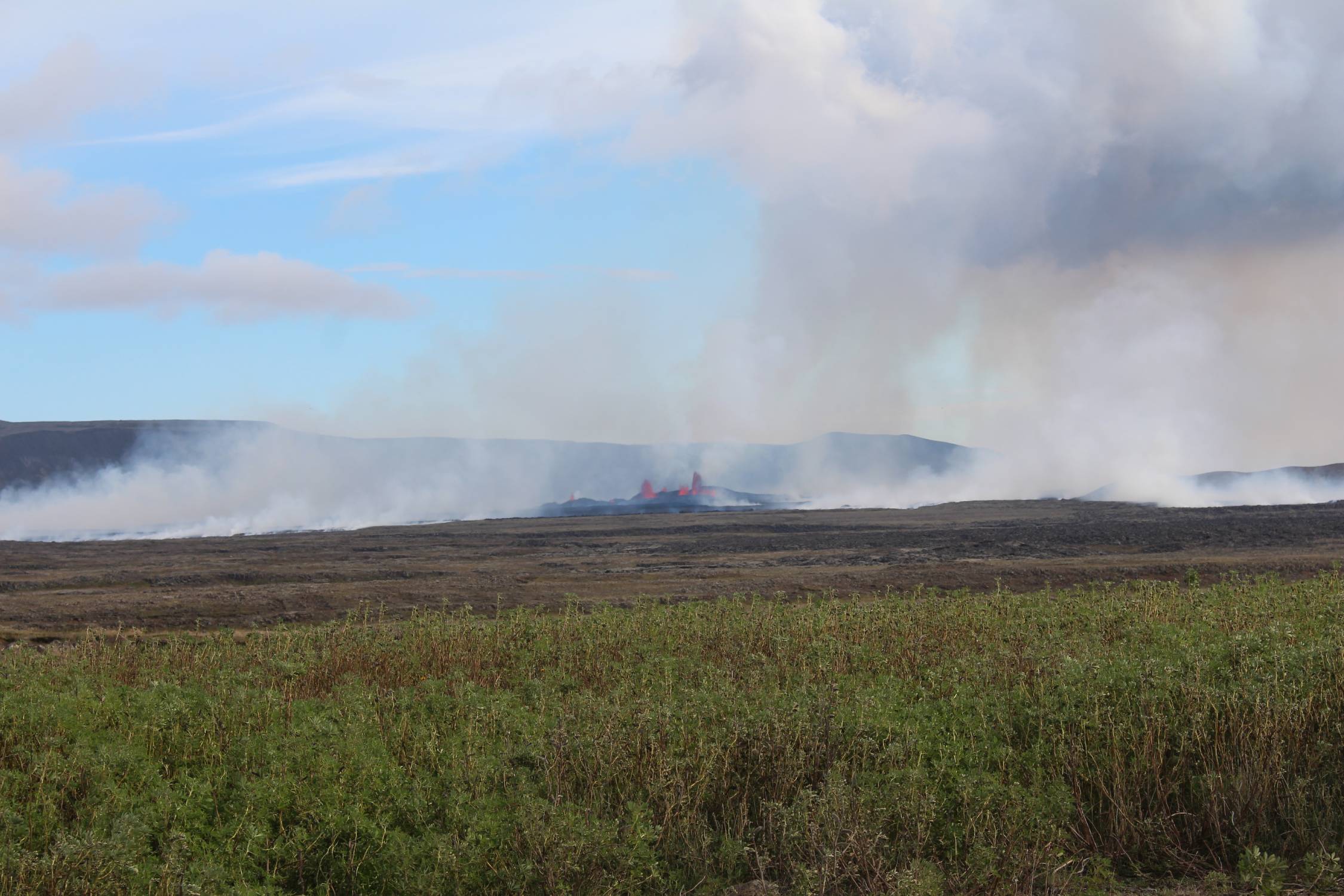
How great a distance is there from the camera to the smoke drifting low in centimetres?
10188

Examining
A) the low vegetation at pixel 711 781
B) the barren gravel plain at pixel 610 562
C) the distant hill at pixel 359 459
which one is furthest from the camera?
the distant hill at pixel 359 459

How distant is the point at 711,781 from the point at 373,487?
140 m

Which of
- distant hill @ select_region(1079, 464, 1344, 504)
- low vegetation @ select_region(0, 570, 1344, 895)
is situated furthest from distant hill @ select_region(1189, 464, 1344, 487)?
low vegetation @ select_region(0, 570, 1344, 895)

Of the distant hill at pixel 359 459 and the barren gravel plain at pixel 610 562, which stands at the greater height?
the distant hill at pixel 359 459

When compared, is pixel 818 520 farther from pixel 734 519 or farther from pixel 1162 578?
pixel 1162 578

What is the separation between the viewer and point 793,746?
30.2ft

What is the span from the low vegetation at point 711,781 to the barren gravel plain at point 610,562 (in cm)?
1674

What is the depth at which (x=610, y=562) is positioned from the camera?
4875 centimetres

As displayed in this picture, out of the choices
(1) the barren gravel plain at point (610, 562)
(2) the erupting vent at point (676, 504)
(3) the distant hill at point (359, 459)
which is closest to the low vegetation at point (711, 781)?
(1) the barren gravel plain at point (610, 562)

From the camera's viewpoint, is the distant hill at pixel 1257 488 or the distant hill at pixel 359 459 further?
the distant hill at pixel 359 459

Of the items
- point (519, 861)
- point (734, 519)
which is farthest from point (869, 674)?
point (734, 519)

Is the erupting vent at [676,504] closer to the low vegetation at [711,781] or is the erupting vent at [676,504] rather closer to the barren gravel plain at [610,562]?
the barren gravel plain at [610,562]

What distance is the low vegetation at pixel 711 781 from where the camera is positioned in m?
7.33

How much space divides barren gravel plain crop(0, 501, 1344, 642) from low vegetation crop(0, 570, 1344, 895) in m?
16.7
